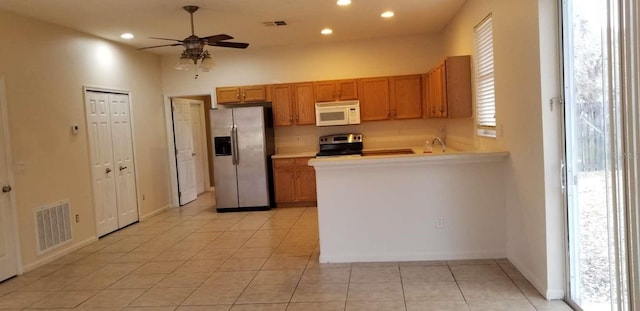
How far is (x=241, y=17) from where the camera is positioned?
19.0 feet

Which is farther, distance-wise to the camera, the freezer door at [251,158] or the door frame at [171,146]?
the door frame at [171,146]

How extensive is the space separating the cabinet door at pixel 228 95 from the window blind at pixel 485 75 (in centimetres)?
433

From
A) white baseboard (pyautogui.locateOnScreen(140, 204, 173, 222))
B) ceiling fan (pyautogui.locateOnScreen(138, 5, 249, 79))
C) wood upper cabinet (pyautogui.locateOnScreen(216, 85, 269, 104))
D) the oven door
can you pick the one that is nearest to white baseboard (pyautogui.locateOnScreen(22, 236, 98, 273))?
white baseboard (pyautogui.locateOnScreen(140, 204, 173, 222))

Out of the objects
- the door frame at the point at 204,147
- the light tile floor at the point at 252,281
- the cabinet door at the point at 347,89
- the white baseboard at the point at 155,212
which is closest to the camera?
the light tile floor at the point at 252,281

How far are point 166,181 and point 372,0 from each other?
5.01 m

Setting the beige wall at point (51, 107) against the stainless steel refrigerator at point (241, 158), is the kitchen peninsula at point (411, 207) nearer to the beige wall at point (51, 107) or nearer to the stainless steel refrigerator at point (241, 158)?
the beige wall at point (51, 107)

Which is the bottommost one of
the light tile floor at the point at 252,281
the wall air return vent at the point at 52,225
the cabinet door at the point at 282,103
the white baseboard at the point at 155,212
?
the light tile floor at the point at 252,281

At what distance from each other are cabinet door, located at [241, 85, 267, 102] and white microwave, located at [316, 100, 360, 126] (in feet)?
3.23

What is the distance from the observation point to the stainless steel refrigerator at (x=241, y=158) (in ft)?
24.9

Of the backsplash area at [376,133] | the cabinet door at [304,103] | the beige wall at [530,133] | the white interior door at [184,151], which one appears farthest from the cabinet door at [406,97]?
the white interior door at [184,151]

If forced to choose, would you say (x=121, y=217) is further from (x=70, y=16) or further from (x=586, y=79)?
(x=586, y=79)

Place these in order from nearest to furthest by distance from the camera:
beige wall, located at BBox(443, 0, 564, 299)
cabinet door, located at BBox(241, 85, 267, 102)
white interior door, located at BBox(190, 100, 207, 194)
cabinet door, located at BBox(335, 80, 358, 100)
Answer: beige wall, located at BBox(443, 0, 564, 299) < cabinet door, located at BBox(335, 80, 358, 100) < cabinet door, located at BBox(241, 85, 267, 102) < white interior door, located at BBox(190, 100, 207, 194)

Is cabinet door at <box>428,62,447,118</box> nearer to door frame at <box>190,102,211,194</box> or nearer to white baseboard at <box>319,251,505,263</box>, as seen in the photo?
white baseboard at <box>319,251,505,263</box>

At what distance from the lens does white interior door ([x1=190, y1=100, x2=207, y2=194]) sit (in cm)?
986
